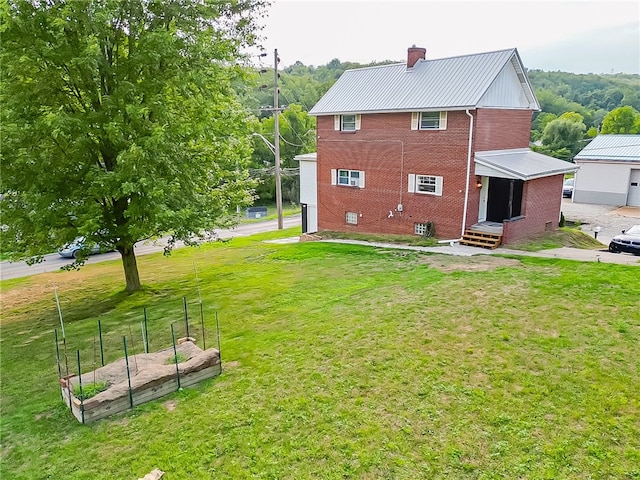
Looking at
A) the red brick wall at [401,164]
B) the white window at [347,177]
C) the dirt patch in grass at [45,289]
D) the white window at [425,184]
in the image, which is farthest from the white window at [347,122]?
the dirt patch in grass at [45,289]

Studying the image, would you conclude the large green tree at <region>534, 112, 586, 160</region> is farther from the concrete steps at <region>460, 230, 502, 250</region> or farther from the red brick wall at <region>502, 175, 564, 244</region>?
the concrete steps at <region>460, 230, 502, 250</region>

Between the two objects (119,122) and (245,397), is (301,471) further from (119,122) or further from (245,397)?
(119,122)

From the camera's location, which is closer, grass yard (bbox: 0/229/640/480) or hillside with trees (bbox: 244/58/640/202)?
grass yard (bbox: 0/229/640/480)

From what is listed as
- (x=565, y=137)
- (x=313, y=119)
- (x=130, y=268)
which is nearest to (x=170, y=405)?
(x=130, y=268)

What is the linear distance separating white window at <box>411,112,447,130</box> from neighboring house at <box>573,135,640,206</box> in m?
18.7

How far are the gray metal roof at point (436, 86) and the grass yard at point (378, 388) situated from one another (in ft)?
27.4

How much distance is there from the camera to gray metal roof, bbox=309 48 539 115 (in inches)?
729

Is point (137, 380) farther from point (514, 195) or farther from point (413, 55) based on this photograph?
point (413, 55)

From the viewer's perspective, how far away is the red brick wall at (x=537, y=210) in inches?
707

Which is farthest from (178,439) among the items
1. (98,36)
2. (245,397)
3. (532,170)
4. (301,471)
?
(532,170)

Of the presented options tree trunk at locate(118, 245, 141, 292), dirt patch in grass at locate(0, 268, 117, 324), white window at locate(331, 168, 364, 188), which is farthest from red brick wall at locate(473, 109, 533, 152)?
dirt patch in grass at locate(0, 268, 117, 324)

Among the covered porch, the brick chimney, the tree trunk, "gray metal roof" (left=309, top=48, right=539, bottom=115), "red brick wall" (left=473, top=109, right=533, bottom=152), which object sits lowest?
the tree trunk

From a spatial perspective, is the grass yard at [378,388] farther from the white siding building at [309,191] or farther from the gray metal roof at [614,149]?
the gray metal roof at [614,149]

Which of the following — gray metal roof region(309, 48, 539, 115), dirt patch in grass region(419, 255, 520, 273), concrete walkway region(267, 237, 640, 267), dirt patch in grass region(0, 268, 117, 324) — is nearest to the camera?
dirt patch in grass region(419, 255, 520, 273)
